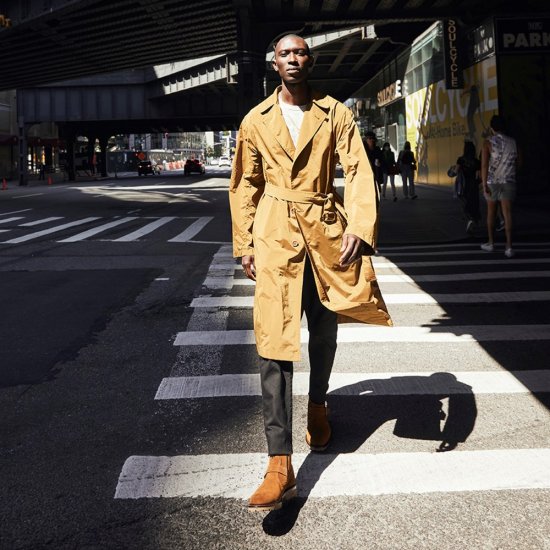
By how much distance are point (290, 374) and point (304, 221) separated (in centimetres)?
73

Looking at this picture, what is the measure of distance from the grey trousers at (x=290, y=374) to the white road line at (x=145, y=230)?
1122 centimetres

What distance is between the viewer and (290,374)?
10.8 feet

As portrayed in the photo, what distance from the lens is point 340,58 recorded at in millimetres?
41562

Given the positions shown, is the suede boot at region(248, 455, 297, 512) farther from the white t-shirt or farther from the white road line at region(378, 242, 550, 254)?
the white road line at region(378, 242, 550, 254)

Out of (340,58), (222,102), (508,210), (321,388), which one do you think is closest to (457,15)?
(508,210)

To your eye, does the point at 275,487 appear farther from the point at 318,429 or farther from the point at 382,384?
the point at 382,384

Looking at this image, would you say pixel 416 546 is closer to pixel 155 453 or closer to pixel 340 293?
pixel 340 293

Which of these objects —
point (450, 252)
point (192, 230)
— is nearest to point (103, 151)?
point (192, 230)

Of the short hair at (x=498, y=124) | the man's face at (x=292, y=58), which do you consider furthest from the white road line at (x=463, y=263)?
the man's face at (x=292, y=58)

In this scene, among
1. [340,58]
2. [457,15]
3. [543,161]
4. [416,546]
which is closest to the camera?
[416,546]

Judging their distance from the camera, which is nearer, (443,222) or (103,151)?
(443,222)

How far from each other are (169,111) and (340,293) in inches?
2022

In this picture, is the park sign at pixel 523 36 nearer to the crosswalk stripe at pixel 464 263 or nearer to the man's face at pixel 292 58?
the crosswalk stripe at pixel 464 263

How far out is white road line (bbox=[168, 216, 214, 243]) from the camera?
14.4 meters
